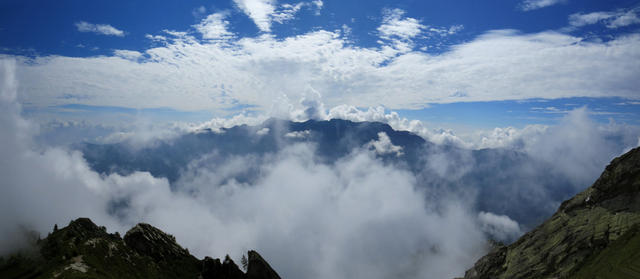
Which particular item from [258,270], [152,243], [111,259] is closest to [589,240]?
[258,270]

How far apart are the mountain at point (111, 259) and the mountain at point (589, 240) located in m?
119

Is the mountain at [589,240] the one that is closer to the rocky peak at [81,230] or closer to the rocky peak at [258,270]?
the rocky peak at [258,270]

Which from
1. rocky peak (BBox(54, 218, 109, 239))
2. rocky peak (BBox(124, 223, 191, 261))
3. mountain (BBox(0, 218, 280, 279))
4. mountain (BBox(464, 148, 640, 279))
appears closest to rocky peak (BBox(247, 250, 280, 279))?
mountain (BBox(0, 218, 280, 279))

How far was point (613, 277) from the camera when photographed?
95812mm

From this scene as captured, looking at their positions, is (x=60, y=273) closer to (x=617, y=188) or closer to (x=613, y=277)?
(x=613, y=277)

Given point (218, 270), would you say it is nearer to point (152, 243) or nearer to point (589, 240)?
point (152, 243)

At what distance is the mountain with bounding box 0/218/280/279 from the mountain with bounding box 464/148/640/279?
391 ft

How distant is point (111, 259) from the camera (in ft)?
274

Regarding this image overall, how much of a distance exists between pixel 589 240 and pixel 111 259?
185429mm

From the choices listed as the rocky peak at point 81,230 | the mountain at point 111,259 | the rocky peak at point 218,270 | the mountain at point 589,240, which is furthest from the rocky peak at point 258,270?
the mountain at point 589,240

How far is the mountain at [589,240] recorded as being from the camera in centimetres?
10456

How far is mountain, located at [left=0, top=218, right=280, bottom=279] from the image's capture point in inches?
2889

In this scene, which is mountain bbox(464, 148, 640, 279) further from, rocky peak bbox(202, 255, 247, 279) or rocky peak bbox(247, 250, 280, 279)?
rocky peak bbox(202, 255, 247, 279)

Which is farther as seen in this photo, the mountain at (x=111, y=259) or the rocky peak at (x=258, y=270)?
the rocky peak at (x=258, y=270)
